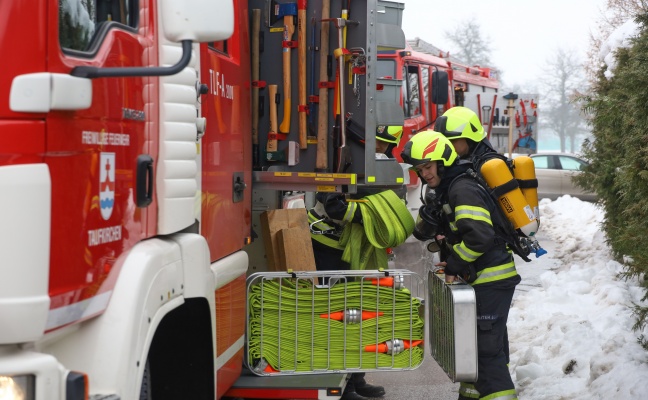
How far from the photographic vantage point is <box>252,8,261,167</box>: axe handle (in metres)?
5.40

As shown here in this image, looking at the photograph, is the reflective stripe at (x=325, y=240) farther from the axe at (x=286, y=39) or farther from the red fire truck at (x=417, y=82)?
the red fire truck at (x=417, y=82)

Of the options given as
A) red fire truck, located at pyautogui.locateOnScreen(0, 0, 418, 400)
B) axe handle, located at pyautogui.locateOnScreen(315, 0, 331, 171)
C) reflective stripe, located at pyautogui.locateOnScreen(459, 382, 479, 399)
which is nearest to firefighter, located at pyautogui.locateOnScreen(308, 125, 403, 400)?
axe handle, located at pyautogui.locateOnScreen(315, 0, 331, 171)

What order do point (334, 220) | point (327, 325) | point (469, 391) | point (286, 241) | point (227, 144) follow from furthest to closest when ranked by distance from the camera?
1. point (334, 220)
2. point (469, 391)
3. point (286, 241)
4. point (327, 325)
5. point (227, 144)

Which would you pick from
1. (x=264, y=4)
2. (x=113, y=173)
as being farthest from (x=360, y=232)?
(x=113, y=173)

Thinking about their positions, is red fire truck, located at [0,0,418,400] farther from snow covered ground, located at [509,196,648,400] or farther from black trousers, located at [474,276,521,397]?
snow covered ground, located at [509,196,648,400]

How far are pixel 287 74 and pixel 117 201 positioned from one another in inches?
99.0

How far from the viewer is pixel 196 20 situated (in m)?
2.97

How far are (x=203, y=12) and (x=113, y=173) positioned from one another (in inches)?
23.5

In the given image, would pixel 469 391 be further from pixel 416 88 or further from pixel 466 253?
pixel 416 88

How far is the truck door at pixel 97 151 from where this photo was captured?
269 centimetres

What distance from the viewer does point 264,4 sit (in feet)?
18.1

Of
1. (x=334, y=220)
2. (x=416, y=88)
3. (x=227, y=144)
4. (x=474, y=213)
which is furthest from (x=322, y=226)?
(x=416, y=88)

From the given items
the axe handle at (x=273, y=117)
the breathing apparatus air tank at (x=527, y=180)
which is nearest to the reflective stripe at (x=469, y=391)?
the breathing apparatus air tank at (x=527, y=180)

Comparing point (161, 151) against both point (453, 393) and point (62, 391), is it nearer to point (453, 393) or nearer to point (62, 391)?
point (62, 391)
